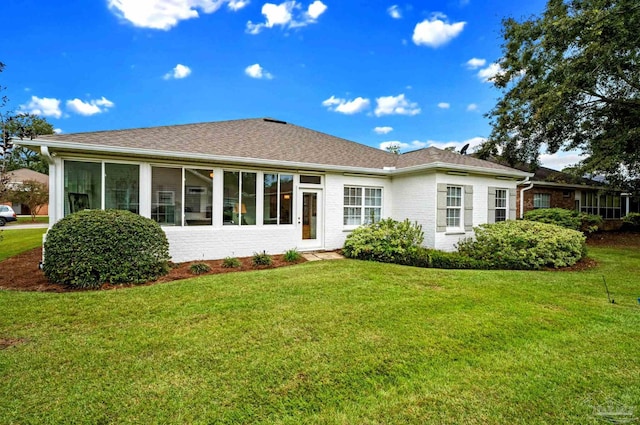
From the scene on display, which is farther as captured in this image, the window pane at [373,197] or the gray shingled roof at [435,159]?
the window pane at [373,197]

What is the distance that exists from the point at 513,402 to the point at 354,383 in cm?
135

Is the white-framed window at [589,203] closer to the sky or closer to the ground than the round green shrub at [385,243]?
closer to the sky

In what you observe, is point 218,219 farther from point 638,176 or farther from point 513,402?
point 638,176

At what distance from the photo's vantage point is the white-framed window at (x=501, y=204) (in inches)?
456

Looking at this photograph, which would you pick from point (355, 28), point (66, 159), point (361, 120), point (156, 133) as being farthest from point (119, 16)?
point (361, 120)

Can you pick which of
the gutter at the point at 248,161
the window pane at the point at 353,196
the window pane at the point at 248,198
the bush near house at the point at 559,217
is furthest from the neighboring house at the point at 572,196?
the window pane at the point at 248,198

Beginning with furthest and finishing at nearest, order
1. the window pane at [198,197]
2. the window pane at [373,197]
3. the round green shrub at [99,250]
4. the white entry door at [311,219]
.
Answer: the window pane at [373,197] < the white entry door at [311,219] < the window pane at [198,197] < the round green shrub at [99,250]

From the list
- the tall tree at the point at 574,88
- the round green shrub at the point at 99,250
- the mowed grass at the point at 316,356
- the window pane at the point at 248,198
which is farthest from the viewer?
the tall tree at the point at 574,88

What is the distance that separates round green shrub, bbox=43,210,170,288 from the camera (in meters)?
5.83

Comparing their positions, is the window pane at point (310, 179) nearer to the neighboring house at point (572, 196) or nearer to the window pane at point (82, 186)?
the window pane at point (82, 186)

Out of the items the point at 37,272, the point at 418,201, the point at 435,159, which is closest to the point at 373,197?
the point at 418,201

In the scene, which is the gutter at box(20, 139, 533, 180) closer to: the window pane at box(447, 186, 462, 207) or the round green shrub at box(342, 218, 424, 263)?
the window pane at box(447, 186, 462, 207)

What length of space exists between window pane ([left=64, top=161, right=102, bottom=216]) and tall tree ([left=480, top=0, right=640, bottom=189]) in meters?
15.1

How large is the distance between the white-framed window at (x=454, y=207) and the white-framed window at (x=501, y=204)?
2047mm
